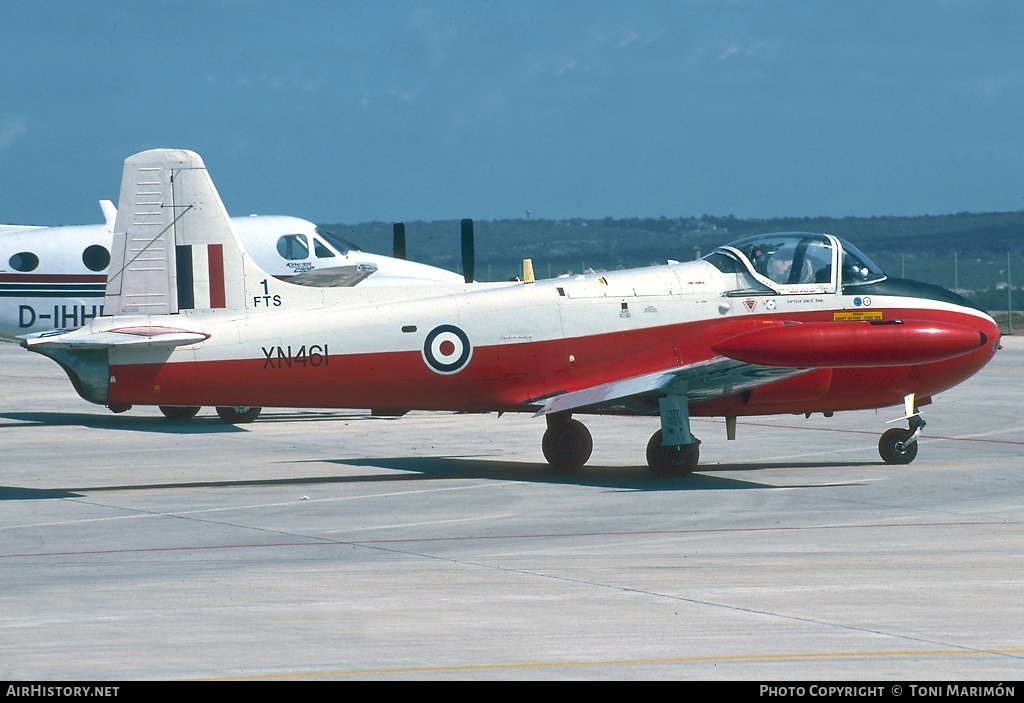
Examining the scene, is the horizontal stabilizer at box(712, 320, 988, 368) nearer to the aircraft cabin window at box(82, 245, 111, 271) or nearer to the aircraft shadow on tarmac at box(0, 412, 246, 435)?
the aircraft shadow on tarmac at box(0, 412, 246, 435)

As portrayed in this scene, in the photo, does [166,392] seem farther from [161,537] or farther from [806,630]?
[806,630]

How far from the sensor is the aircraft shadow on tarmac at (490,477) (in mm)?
15773

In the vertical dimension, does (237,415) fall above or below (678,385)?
below

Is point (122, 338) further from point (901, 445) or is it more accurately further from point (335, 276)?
point (335, 276)

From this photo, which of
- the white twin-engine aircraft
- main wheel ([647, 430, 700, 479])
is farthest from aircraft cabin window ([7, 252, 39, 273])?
main wheel ([647, 430, 700, 479])

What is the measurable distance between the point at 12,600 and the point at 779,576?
5.82 metres

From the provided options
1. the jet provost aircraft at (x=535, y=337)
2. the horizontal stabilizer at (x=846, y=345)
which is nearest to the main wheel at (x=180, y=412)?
the jet provost aircraft at (x=535, y=337)

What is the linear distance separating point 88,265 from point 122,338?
12.2 metres

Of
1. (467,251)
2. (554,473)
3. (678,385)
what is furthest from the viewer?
(467,251)

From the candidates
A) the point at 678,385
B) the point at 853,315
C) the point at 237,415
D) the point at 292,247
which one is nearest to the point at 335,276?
the point at 292,247

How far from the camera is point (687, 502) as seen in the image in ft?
47.7

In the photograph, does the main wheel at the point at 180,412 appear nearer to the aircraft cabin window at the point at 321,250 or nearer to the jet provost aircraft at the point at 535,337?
the aircraft cabin window at the point at 321,250

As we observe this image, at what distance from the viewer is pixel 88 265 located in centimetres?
2609

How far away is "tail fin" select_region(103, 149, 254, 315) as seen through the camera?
15180 millimetres
